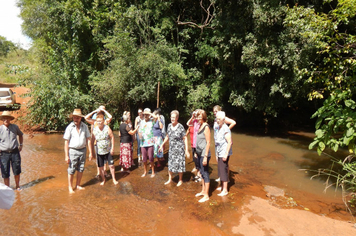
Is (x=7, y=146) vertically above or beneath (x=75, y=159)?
above

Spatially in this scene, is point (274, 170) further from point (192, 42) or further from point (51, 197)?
point (192, 42)

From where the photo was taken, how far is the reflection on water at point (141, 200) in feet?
14.4

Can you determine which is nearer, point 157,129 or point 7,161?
point 7,161

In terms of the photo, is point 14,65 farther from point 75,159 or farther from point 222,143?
point 222,143

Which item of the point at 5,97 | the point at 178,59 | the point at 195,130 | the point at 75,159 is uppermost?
the point at 178,59

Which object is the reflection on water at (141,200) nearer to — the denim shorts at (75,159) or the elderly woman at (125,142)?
the elderly woman at (125,142)

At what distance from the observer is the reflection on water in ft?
14.4

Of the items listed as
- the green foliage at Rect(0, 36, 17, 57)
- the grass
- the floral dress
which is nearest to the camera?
the floral dress

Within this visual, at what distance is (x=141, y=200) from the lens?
5430 millimetres

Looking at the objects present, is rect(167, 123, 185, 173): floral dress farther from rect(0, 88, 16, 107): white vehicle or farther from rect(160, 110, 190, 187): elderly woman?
rect(0, 88, 16, 107): white vehicle

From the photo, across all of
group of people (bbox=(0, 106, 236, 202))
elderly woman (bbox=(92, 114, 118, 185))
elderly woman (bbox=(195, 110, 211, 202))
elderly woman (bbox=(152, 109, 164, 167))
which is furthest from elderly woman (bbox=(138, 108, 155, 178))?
elderly woman (bbox=(195, 110, 211, 202))

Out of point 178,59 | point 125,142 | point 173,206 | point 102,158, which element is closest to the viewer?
point 173,206

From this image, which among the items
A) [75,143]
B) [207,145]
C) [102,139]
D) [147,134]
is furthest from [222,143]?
[75,143]

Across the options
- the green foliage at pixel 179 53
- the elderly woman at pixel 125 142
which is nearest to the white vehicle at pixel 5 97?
the green foliage at pixel 179 53
